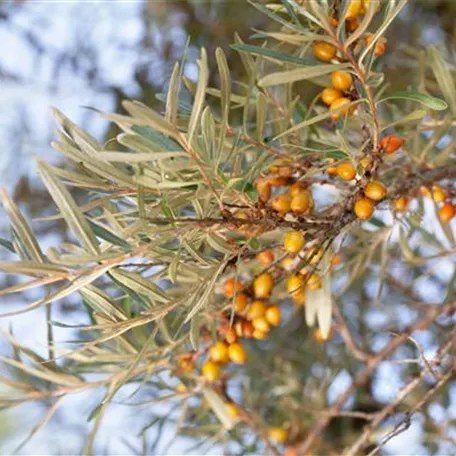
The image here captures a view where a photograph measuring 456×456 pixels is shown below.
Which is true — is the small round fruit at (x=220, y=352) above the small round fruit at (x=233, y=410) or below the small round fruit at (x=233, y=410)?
above

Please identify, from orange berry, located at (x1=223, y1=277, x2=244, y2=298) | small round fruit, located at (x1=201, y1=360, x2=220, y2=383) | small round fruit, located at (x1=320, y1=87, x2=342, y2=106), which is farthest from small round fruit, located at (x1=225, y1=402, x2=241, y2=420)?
small round fruit, located at (x1=320, y1=87, x2=342, y2=106)

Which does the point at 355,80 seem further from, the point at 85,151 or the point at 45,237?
the point at 45,237

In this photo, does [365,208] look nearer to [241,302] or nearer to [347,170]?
[347,170]

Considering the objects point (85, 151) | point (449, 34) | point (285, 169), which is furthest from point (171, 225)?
point (449, 34)

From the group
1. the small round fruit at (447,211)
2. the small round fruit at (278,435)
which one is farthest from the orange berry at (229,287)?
the small round fruit at (278,435)

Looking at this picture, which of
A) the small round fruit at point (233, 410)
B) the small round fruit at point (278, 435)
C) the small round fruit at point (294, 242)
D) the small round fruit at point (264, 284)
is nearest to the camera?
the small round fruit at point (294, 242)

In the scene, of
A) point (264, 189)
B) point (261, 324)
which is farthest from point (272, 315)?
point (264, 189)

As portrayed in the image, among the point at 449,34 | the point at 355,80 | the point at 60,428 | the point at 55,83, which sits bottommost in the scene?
the point at 60,428

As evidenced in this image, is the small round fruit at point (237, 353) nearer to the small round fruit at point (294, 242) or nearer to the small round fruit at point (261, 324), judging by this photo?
the small round fruit at point (261, 324)
